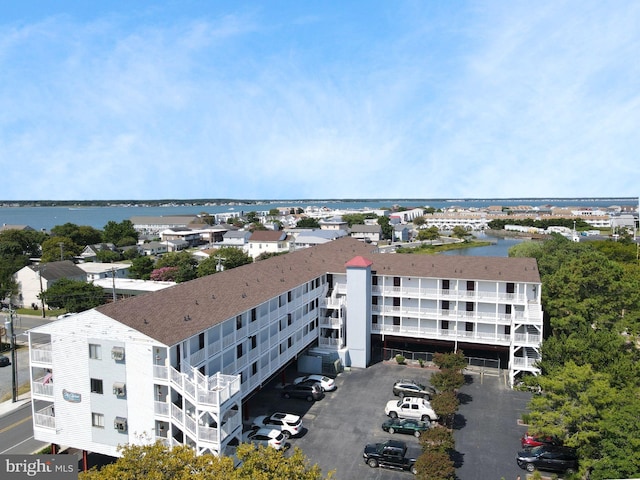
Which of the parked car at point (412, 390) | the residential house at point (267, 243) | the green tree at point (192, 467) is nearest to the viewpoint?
the green tree at point (192, 467)

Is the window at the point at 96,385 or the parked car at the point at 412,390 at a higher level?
the window at the point at 96,385

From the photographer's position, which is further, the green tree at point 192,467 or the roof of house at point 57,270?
the roof of house at point 57,270

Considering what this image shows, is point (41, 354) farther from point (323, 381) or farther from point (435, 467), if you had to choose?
point (435, 467)

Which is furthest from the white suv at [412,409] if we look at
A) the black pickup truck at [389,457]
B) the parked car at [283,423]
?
the parked car at [283,423]

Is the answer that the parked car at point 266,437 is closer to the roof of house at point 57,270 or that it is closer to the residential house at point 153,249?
the roof of house at point 57,270

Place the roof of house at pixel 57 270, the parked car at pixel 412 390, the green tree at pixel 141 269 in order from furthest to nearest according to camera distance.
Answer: the green tree at pixel 141 269, the roof of house at pixel 57 270, the parked car at pixel 412 390

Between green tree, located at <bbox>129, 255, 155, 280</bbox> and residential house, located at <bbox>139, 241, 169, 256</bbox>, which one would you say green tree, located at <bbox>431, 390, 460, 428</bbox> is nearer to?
green tree, located at <bbox>129, 255, 155, 280</bbox>

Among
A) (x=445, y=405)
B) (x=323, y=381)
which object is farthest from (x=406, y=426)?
(x=323, y=381)
